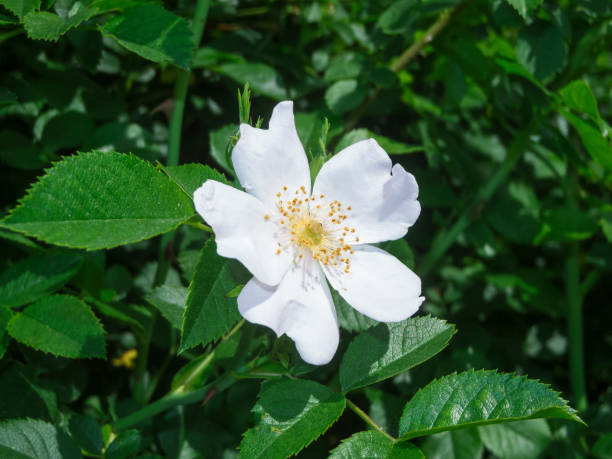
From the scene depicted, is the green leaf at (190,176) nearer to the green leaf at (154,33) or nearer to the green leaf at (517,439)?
the green leaf at (154,33)

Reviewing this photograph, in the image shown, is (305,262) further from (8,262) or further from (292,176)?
(8,262)

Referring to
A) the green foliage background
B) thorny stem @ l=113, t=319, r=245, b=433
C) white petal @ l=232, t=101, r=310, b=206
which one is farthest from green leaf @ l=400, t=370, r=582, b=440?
white petal @ l=232, t=101, r=310, b=206

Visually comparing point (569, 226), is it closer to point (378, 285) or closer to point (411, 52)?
point (411, 52)

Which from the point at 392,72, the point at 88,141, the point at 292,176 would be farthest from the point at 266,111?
the point at 292,176

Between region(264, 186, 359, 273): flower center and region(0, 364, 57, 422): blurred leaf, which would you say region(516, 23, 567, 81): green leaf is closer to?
region(264, 186, 359, 273): flower center

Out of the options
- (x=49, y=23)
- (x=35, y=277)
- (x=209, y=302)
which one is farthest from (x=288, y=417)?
(x=49, y=23)

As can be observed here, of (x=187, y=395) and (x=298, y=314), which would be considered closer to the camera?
(x=298, y=314)
